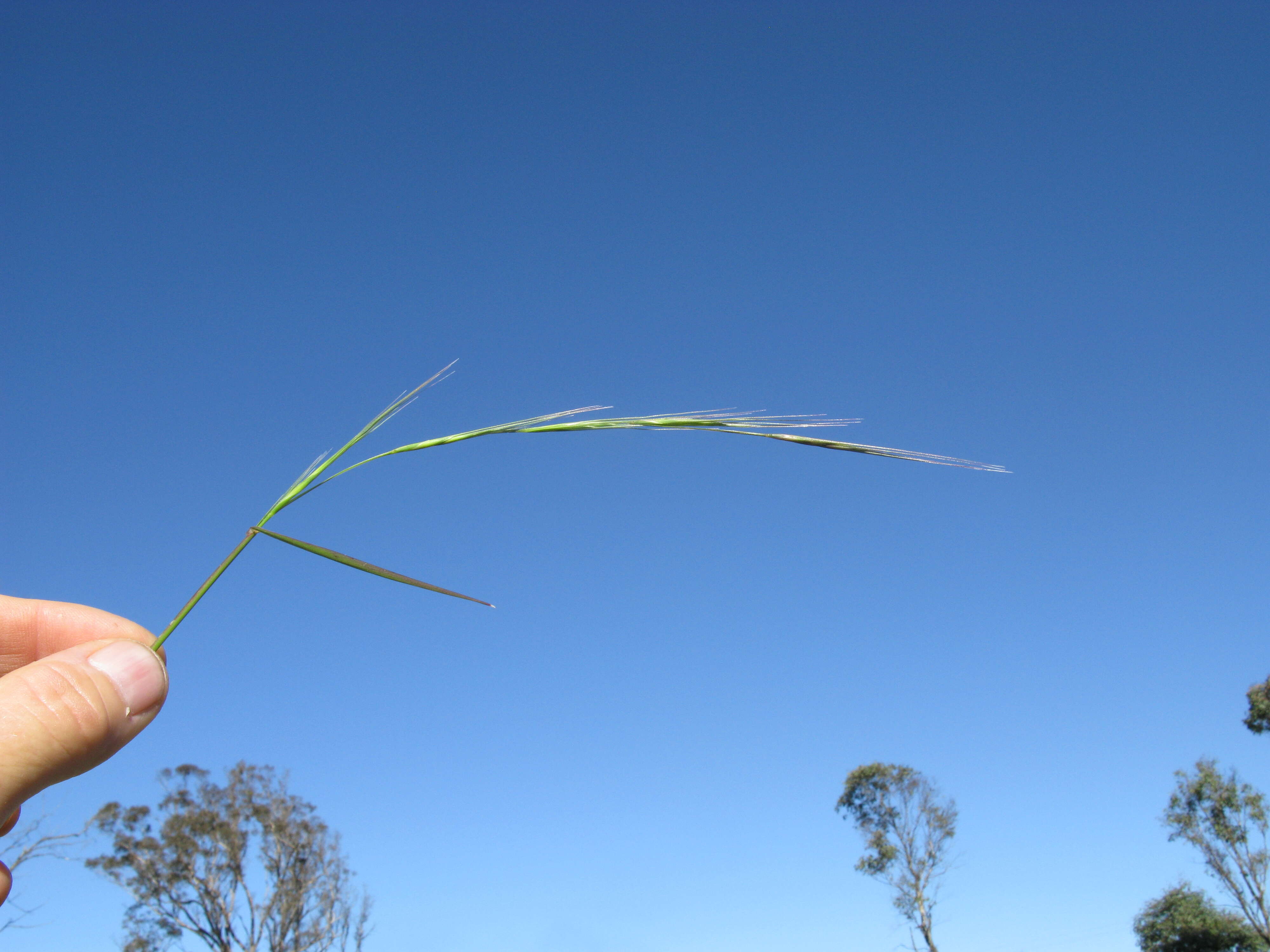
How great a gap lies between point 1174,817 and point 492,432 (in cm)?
2906

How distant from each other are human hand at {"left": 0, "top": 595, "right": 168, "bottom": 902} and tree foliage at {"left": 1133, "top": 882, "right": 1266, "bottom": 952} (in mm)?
33071

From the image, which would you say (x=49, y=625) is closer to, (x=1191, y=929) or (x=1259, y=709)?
(x=1259, y=709)

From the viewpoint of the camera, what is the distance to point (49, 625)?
1.65 metres

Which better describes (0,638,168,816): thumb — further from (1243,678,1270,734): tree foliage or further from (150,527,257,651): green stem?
(1243,678,1270,734): tree foliage

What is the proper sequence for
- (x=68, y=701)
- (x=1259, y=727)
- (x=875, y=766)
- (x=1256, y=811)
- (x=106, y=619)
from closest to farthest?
(x=68, y=701) < (x=106, y=619) < (x=1259, y=727) < (x=1256, y=811) < (x=875, y=766)

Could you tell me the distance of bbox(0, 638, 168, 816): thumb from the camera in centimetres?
125

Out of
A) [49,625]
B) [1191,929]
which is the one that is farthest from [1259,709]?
[49,625]

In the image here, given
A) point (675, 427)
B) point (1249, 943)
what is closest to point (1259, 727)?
point (1249, 943)

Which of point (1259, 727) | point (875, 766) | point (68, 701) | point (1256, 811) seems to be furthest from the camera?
point (875, 766)

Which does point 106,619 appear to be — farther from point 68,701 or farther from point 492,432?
point 492,432

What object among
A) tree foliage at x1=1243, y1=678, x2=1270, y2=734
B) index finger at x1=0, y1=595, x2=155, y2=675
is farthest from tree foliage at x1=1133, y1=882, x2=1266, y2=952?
index finger at x1=0, y1=595, x2=155, y2=675

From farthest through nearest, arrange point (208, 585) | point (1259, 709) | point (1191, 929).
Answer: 1. point (1191, 929)
2. point (1259, 709)
3. point (208, 585)

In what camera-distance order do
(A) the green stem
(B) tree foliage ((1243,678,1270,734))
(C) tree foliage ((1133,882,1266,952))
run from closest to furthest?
(A) the green stem, (B) tree foliage ((1243,678,1270,734)), (C) tree foliage ((1133,882,1266,952))

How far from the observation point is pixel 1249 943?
26.0m
